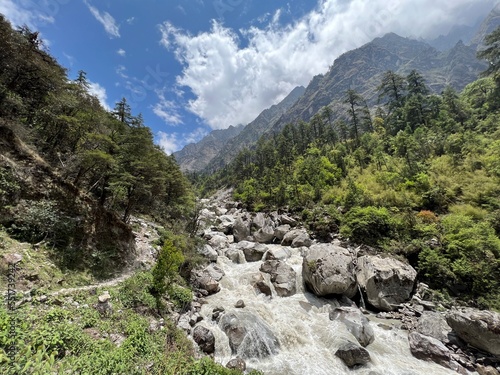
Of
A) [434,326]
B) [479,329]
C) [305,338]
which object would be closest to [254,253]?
[305,338]

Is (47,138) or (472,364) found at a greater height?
(47,138)

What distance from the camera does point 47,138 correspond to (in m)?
19.4

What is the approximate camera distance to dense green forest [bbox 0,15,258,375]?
737 cm

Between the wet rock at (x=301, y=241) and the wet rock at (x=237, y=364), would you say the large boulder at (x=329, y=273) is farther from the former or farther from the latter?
the wet rock at (x=237, y=364)

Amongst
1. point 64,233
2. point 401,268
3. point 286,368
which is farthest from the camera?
point 401,268

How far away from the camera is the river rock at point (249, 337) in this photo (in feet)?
38.0

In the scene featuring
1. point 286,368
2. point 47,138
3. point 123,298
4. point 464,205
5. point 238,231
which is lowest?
point 286,368

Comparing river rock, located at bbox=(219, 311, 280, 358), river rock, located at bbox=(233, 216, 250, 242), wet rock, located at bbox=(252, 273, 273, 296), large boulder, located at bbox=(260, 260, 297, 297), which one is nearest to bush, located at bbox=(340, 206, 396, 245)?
large boulder, located at bbox=(260, 260, 297, 297)

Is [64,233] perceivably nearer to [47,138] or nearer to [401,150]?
[47,138]

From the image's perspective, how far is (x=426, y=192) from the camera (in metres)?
23.5

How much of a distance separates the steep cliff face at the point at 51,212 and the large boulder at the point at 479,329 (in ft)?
67.5

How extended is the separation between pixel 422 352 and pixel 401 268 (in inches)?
244

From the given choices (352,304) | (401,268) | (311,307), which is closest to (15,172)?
(311,307)

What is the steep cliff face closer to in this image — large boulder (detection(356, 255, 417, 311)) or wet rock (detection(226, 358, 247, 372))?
wet rock (detection(226, 358, 247, 372))
